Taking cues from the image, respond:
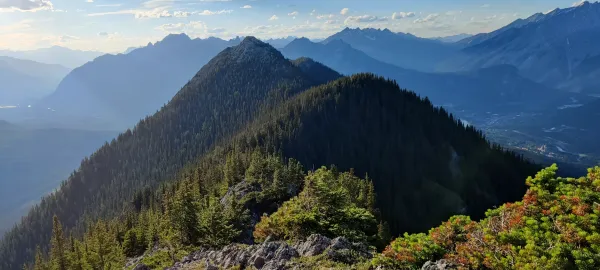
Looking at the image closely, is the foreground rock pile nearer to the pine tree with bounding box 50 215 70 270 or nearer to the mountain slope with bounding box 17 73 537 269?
the mountain slope with bounding box 17 73 537 269

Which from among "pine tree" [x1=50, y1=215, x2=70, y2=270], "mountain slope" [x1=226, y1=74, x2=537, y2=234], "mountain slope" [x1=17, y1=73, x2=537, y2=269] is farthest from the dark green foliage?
"pine tree" [x1=50, y1=215, x2=70, y2=270]

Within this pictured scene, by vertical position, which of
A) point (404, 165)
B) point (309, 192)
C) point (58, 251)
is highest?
point (309, 192)

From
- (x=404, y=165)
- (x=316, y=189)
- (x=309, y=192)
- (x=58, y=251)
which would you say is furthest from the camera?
(x=404, y=165)

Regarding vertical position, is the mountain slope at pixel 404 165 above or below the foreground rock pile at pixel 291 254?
below

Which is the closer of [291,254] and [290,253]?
[291,254]

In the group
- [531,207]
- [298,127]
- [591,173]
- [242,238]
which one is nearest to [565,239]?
[531,207]

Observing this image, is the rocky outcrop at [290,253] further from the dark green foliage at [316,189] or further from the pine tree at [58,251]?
the pine tree at [58,251]

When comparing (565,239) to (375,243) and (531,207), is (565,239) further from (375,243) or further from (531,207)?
(375,243)

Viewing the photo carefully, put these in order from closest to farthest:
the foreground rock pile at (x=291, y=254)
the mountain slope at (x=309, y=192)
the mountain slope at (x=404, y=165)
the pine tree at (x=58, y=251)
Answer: the foreground rock pile at (x=291, y=254)
the mountain slope at (x=309, y=192)
the pine tree at (x=58, y=251)
the mountain slope at (x=404, y=165)

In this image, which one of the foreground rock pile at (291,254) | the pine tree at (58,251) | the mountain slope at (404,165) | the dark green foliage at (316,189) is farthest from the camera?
the mountain slope at (404,165)

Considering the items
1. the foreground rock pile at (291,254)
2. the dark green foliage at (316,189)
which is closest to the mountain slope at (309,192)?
the dark green foliage at (316,189)

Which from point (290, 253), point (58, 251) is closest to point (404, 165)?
point (58, 251)

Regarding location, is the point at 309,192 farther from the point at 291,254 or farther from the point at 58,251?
the point at 58,251

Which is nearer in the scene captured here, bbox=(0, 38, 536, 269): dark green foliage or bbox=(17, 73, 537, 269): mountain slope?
bbox=(17, 73, 537, 269): mountain slope
